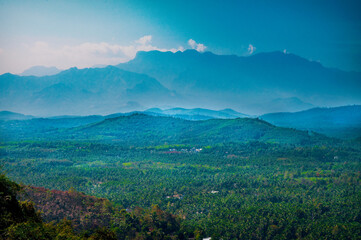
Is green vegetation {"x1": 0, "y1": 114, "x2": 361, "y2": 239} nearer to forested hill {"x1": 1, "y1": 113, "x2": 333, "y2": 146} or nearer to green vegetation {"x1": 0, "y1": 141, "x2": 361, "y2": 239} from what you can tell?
green vegetation {"x1": 0, "y1": 141, "x2": 361, "y2": 239}

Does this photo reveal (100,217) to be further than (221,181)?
No

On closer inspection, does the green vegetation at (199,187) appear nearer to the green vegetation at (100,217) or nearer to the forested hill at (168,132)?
→ the green vegetation at (100,217)

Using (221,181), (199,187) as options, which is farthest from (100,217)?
(221,181)

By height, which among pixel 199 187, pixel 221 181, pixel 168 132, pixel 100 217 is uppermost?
pixel 168 132

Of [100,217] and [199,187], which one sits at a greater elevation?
[100,217]

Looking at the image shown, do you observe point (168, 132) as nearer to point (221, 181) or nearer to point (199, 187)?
point (221, 181)

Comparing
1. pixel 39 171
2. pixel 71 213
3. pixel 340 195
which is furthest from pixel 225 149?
pixel 71 213

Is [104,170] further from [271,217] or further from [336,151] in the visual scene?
[336,151]

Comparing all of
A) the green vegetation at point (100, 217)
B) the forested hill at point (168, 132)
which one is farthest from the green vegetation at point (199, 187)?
the forested hill at point (168, 132)
